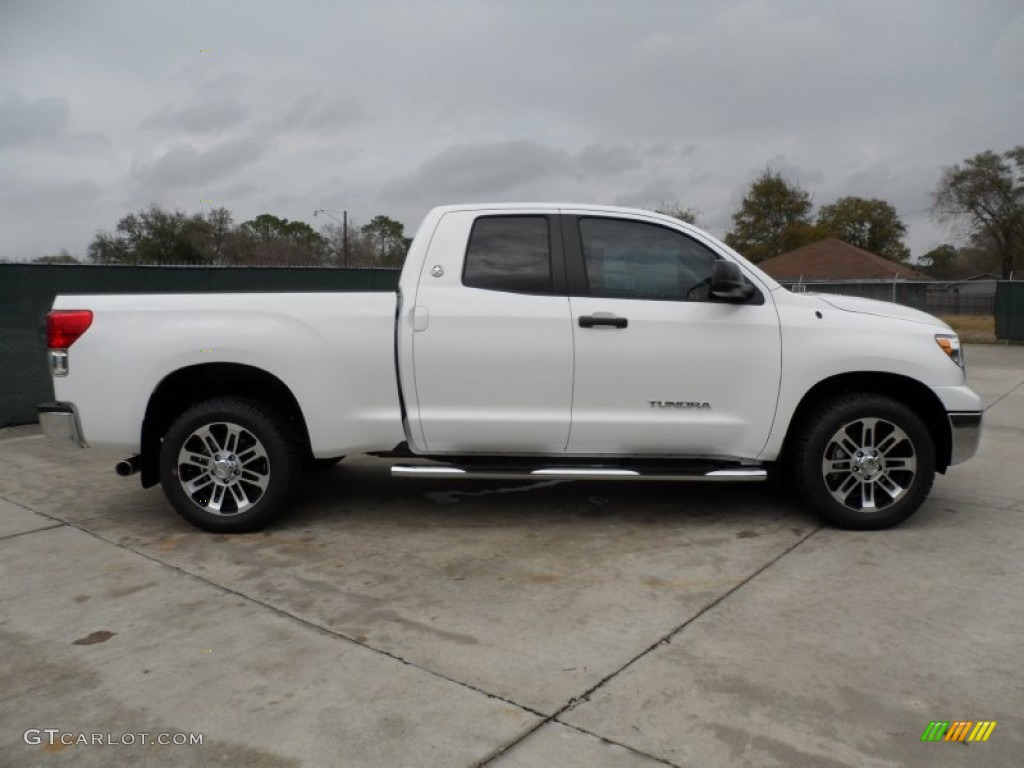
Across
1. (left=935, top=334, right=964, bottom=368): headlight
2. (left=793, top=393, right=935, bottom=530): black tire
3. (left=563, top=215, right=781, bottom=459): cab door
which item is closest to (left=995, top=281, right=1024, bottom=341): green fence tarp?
(left=935, top=334, right=964, bottom=368): headlight

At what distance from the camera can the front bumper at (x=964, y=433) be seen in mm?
4715

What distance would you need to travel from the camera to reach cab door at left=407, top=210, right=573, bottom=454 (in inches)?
181

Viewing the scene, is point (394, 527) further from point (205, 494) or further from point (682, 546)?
point (682, 546)

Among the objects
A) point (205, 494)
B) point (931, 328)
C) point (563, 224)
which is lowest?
point (205, 494)

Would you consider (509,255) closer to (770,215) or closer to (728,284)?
(728,284)

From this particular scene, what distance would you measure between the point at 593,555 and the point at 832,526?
5.14 ft

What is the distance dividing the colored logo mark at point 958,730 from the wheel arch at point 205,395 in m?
3.48

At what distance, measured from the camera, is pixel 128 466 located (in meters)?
4.73

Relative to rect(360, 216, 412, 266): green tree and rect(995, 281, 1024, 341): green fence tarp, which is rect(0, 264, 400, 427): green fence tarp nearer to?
rect(995, 281, 1024, 341): green fence tarp

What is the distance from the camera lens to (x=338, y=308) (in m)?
4.67

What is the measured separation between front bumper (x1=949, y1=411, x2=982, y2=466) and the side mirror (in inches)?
56.0

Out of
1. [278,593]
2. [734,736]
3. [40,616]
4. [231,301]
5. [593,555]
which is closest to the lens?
[734,736]

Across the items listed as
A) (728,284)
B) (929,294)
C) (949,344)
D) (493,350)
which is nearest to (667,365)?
(728,284)

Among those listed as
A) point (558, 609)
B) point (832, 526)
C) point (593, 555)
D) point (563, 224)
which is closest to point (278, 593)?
point (558, 609)
